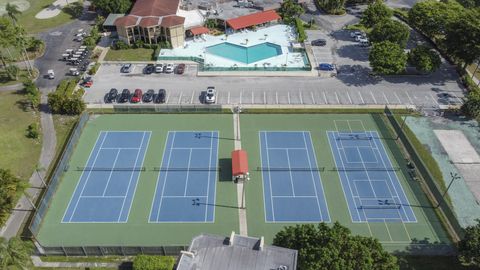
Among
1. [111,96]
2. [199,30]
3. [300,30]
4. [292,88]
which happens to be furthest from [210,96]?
[300,30]

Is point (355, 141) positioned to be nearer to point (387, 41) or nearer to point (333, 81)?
point (333, 81)

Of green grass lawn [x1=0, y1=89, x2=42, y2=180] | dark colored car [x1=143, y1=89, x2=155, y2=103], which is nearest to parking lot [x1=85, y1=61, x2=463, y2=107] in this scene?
dark colored car [x1=143, y1=89, x2=155, y2=103]

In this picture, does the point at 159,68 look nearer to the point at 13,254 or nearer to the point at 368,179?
the point at 368,179

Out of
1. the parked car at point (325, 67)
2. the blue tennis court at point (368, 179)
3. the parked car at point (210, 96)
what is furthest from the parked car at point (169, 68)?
Result: the blue tennis court at point (368, 179)

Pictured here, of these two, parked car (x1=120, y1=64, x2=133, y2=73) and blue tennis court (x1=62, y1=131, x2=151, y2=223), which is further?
parked car (x1=120, y1=64, x2=133, y2=73)

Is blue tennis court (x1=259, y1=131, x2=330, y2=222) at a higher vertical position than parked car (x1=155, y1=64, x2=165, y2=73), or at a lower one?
lower

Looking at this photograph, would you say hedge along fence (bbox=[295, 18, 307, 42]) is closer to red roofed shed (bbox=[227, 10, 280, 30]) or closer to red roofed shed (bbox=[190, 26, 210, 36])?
red roofed shed (bbox=[227, 10, 280, 30])

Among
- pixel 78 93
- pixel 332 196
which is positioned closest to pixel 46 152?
pixel 78 93

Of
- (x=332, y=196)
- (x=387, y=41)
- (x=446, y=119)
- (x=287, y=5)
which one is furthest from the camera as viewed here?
(x=287, y=5)
